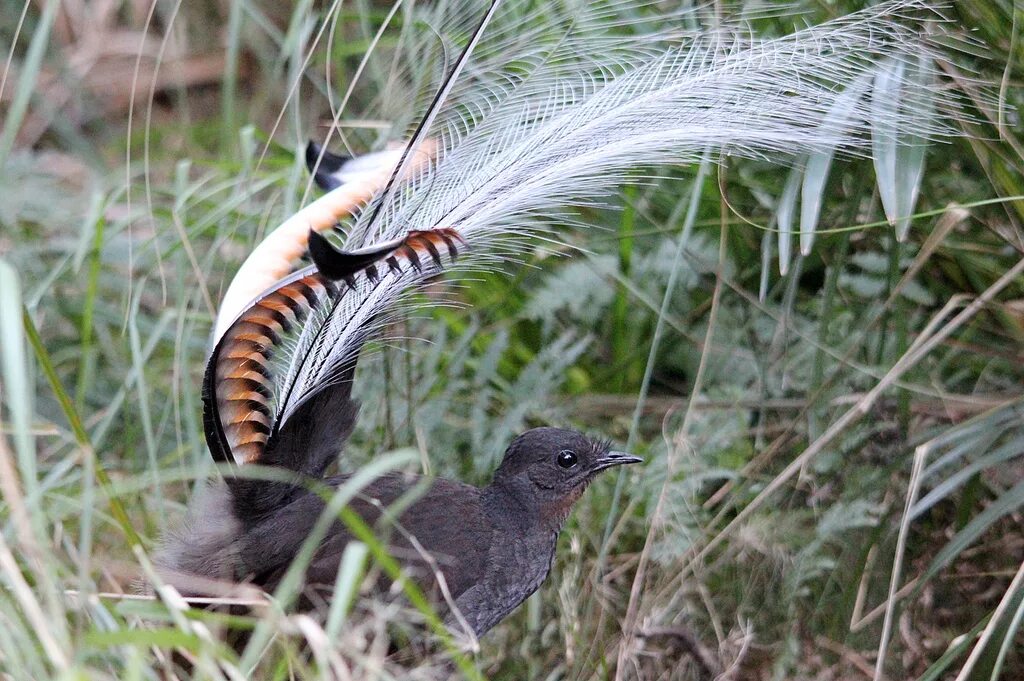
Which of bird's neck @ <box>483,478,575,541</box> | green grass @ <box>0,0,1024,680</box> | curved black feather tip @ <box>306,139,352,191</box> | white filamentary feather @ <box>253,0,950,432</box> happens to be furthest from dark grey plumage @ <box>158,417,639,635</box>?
curved black feather tip @ <box>306,139,352,191</box>

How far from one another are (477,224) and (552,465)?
767 mm

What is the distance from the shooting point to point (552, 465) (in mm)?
3281

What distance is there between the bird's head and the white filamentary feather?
0.52 m

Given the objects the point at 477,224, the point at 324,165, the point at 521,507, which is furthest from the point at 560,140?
the point at 521,507

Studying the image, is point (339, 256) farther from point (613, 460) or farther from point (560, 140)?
point (613, 460)

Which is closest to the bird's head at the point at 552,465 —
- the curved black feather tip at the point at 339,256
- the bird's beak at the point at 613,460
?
the bird's beak at the point at 613,460

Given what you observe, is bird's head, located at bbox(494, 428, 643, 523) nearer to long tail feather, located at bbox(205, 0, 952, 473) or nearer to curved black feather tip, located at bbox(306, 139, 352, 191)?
long tail feather, located at bbox(205, 0, 952, 473)

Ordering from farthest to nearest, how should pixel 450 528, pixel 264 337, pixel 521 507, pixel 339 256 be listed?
pixel 521 507, pixel 450 528, pixel 264 337, pixel 339 256

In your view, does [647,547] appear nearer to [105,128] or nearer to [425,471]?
[425,471]

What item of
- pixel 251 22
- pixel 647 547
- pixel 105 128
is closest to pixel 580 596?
pixel 647 547

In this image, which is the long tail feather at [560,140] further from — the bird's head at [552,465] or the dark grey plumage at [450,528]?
the bird's head at [552,465]

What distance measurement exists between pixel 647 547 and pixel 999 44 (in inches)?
62.0

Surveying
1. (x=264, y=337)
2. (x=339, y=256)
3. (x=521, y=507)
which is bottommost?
(x=521, y=507)

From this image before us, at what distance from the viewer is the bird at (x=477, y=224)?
A: 9.09 feet
